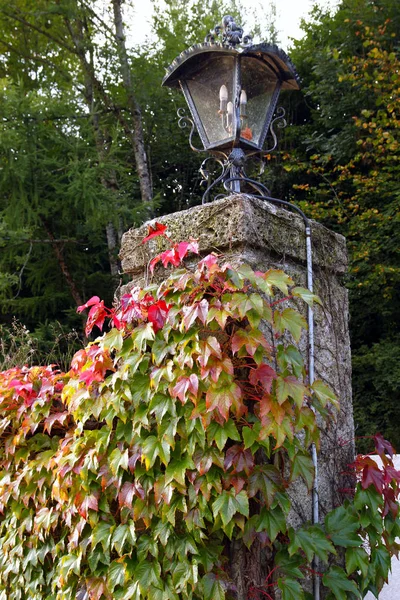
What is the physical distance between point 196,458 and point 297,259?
82 centimetres

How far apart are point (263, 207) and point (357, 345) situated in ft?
19.3

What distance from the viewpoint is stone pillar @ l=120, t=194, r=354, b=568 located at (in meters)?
1.79

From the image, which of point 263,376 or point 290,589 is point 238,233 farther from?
point 290,589

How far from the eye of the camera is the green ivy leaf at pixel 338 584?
1688 millimetres

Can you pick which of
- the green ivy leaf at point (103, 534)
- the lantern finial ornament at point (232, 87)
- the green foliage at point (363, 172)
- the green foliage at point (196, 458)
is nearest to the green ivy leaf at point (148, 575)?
the green foliage at point (196, 458)

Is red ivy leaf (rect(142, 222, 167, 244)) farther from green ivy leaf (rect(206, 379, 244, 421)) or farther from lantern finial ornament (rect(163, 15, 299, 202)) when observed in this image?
green ivy leaf (rect(206, 379, 244, 421))

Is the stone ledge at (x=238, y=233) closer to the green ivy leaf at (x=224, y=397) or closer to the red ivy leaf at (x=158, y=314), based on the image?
the red ivy leaf at (x=158, y=314)

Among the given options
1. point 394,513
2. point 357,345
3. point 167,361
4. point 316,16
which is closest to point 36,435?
point 167,361

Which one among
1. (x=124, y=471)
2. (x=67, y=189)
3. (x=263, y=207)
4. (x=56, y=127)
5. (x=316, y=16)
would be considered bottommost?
(x=124, y=471)

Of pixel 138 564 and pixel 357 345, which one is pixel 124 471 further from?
pixel 357 345

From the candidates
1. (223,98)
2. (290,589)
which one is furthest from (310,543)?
(223,98)

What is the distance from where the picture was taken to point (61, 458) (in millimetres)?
1999

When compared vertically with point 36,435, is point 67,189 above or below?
above

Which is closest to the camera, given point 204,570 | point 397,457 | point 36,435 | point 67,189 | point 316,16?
point 204,570
